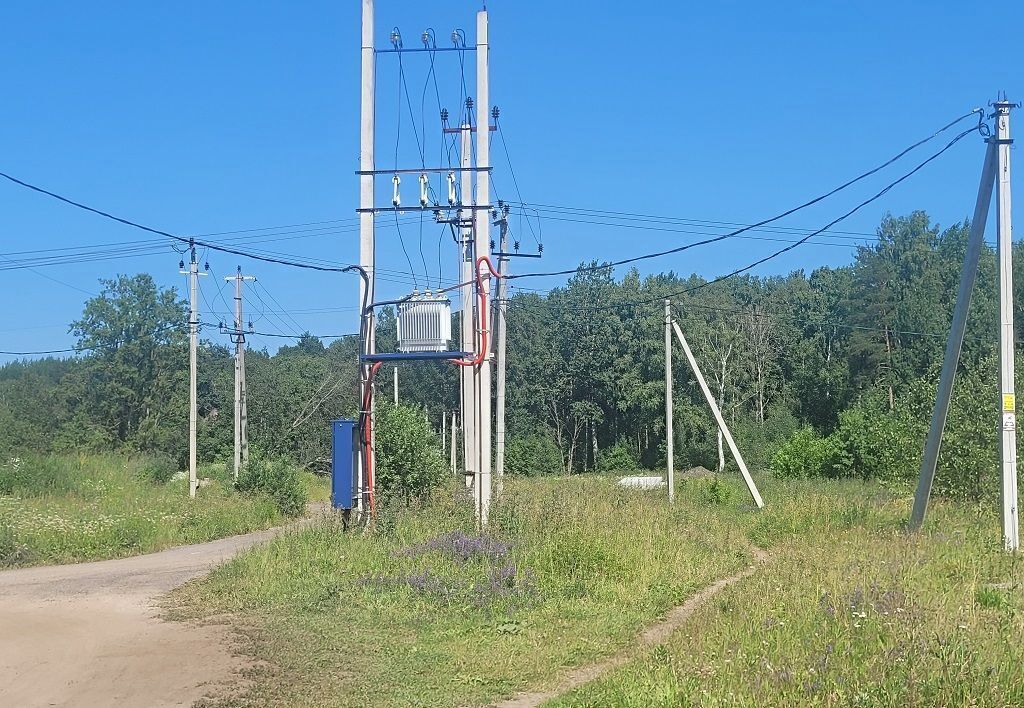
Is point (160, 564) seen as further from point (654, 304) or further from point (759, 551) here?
point (654, 304)

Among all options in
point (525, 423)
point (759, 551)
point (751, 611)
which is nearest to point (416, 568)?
point (751, 611)

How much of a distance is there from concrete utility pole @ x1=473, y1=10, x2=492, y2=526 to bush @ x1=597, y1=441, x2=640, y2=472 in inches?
2139

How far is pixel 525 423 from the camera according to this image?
73.9 metres

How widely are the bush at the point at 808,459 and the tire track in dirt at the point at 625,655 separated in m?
35.3

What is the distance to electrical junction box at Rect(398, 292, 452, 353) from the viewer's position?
1708 cm

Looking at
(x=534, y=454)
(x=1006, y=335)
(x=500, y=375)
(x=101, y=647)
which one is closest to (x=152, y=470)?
(x=500, y=375)

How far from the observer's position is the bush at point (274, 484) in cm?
3231

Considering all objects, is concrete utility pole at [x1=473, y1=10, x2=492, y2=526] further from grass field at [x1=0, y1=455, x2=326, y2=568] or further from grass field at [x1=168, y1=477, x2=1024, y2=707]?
grass field at [x1=0, y1=455, x2=326, y2=568]

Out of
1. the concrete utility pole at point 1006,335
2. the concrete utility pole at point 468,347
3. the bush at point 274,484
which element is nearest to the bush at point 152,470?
the bush at point 274,484

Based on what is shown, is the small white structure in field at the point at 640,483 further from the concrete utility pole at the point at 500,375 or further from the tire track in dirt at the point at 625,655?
the tire track in dirt at the point at 625,655

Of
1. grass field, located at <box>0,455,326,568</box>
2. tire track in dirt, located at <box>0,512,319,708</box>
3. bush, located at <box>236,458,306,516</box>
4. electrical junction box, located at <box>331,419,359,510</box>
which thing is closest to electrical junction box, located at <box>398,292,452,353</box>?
electrical junction box, located at <box>331,419,359,510</box>

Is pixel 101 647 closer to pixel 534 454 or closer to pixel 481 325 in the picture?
pixel 481 325

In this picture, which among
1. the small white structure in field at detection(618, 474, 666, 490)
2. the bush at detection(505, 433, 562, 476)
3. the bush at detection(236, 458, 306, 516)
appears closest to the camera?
the bush at detection(236, 458, 306, 516)

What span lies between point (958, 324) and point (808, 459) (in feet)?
114
